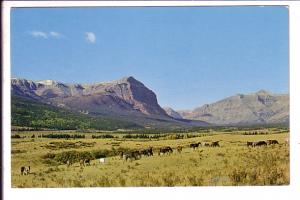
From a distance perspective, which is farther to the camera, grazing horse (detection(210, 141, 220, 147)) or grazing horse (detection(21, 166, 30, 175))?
grazing horse (detection(210, 141, 220, 147))

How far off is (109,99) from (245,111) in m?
0.75

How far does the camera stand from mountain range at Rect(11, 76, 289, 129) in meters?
3.64

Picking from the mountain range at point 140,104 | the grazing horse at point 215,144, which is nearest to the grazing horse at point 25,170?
the mountain range at point 140,104

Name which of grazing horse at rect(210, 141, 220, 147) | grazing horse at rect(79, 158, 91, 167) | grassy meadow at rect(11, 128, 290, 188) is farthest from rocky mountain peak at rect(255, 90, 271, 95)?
grazing horse at rect(79, 158, 91, 167)

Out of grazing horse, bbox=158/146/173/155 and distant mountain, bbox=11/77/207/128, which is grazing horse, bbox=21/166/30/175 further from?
grazing horse, bbox=158/146/173/155

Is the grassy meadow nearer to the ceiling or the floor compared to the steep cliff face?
nearer to the floor

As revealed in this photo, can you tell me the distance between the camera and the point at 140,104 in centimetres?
374

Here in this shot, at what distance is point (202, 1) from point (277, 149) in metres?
0.89

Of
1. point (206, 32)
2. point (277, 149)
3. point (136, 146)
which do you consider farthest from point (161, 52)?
point (277, 149)

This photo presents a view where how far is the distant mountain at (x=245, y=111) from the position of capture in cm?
363

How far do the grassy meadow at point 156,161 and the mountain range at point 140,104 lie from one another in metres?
0.08

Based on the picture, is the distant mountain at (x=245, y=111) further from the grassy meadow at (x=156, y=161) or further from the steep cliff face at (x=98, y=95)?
the steep cliff face at (x=98, y=95)

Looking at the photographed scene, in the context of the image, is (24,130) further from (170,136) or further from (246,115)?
(246,115)

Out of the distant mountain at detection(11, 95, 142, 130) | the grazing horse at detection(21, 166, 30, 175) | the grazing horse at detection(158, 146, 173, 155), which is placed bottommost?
the grazing horse at detection(21, 166, 30, 175)
